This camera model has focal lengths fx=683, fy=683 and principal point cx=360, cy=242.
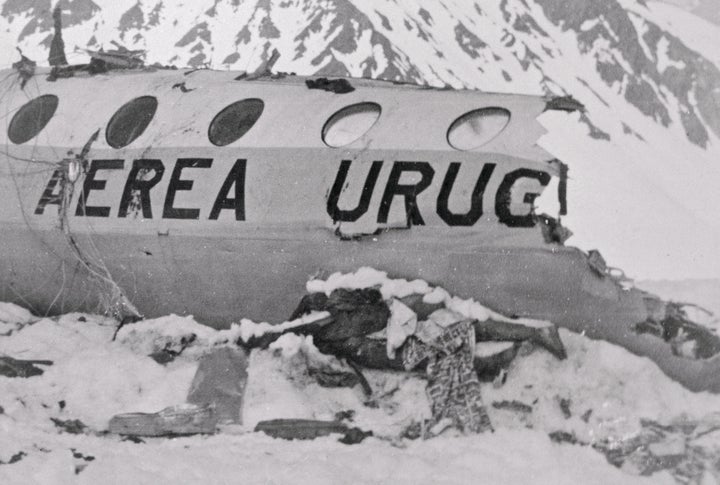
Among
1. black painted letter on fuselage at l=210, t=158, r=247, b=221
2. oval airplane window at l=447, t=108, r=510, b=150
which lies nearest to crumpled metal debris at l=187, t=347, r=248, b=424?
black painted letter on fuselage at l=210, t=158, r=247, b=221

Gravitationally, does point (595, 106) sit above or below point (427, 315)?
below

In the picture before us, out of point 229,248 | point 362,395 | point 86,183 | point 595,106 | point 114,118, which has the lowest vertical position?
point 595,106

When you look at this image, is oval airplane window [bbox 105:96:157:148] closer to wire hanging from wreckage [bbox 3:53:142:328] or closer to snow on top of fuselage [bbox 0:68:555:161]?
snow on top of fuselage [bbox 0:68:555:161]

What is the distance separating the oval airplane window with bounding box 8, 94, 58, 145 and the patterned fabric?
567 centimetres

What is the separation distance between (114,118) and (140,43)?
66258 millimetres

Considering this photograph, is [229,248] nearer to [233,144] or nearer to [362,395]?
[233,144]

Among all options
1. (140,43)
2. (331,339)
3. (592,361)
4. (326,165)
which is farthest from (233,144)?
(140,43)

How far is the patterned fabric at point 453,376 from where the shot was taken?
20.4ft

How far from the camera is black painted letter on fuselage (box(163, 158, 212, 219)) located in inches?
305

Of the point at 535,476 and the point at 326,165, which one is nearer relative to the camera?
the point at 535,476

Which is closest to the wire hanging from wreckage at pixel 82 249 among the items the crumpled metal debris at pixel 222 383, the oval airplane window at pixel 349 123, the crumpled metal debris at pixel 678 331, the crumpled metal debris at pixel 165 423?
the crumpled metal debris at pixel 222 383

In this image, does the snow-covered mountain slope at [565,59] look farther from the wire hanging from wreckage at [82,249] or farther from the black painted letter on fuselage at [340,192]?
the wire hanging from wreckage at [82,249]

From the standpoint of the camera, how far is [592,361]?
6.68 meters

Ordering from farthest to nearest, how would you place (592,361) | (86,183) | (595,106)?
(595,106) → (86,183) → (592,361)
